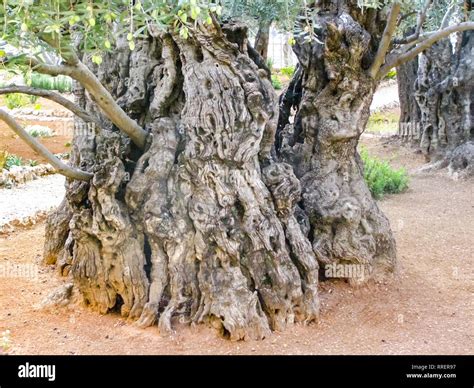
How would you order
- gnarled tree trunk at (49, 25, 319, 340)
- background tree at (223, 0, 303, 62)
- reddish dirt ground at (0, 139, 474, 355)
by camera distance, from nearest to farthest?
reddish dirt ground at (0, 139, 474, 355) < gnarled tree trunk at (49, 25, 319, 340) < background tree at (223, 0, 303, 62)

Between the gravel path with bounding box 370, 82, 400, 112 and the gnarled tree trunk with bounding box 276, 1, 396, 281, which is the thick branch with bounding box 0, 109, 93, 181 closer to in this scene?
the gnarled tree trunk with bounding box 276, 1, 396, 281

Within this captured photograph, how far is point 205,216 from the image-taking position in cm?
470

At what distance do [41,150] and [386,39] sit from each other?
Result: 10.5ft

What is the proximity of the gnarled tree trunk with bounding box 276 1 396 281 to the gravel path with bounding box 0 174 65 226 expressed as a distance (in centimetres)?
458

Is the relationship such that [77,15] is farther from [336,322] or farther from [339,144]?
[336,322]

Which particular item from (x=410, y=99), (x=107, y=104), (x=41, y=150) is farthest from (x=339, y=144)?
(x=410, y=99)

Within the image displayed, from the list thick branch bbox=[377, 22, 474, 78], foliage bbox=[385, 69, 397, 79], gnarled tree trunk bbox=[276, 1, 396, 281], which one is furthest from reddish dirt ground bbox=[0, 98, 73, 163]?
foliage bbox=[385, 69, 397, 79]

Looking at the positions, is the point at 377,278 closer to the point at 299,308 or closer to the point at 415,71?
the point at 299,308

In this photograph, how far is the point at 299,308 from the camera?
4934 millimetres

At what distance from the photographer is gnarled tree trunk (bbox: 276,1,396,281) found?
5.45 metres

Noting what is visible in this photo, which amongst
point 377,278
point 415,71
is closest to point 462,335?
point 377,278

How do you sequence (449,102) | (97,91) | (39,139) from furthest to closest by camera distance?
1. (39,139)
2. (449,102)
3. (97,91)

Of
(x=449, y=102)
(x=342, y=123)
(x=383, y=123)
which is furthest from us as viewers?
(x=383, y=123)
